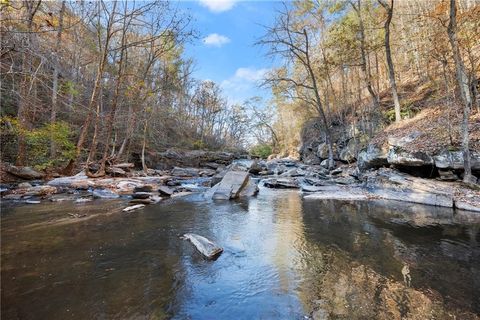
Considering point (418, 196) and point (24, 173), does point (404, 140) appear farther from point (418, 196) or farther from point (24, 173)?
point (24, 173)

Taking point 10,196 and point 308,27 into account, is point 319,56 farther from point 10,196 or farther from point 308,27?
point 10,196

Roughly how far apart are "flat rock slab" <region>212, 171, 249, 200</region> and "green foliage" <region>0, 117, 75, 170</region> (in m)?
7.88

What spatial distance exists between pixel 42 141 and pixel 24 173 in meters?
3.25

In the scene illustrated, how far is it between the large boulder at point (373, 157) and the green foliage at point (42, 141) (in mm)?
13857

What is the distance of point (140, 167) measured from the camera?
20.8 m

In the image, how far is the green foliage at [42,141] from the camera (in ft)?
38.3

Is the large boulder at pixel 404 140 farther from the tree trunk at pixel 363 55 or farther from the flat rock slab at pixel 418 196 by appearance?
the tree trunk at pixel 363 55

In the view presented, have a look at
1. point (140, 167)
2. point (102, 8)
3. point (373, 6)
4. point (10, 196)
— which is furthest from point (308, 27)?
point (10, 196)

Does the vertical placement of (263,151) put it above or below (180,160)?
above

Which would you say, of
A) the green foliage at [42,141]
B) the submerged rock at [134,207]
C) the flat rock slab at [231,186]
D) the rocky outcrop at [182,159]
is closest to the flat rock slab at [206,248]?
the submerged rock at [134,207]

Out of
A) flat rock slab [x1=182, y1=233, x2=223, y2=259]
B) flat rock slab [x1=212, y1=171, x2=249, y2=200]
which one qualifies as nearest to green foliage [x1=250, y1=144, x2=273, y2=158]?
flat rock slab [x1=212, y1=171, x2=249, y2=200]

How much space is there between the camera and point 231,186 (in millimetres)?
9805

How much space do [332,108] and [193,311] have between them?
918 inches

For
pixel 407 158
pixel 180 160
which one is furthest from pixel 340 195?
pixel 180 160
